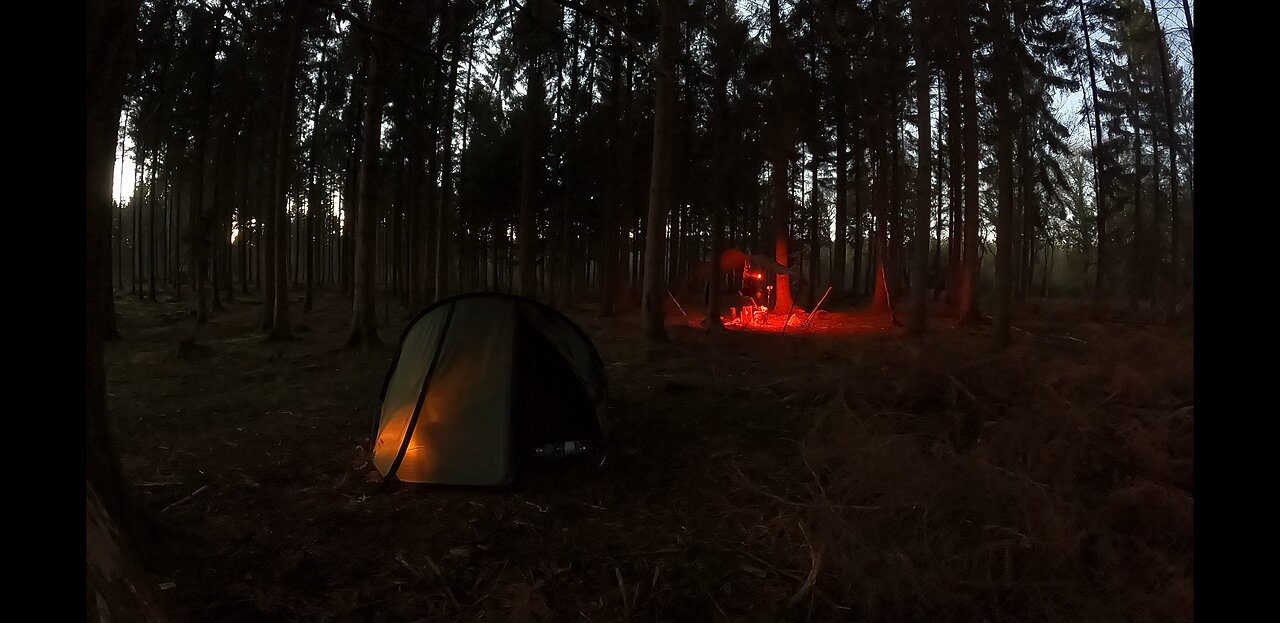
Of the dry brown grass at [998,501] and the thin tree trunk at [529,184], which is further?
the thin tree trunk at [529,184]

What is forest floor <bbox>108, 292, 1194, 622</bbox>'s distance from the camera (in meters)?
3.46

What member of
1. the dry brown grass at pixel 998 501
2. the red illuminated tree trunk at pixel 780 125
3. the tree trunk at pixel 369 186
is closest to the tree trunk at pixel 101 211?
the dry brown grass at pixel 998 501

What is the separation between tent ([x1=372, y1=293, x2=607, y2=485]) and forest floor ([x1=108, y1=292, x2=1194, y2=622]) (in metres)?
0.29

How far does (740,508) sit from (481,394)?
2.68 m

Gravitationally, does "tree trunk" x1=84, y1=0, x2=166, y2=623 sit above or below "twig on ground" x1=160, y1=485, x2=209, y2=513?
above

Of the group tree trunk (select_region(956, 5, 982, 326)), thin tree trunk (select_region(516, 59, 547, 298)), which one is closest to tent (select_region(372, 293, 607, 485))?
thin tree trunk (select_region(516, 59, 547, 298))

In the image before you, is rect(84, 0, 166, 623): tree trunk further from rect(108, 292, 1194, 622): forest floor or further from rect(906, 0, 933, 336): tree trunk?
rect(906, 0, 933, 336): tree trunk

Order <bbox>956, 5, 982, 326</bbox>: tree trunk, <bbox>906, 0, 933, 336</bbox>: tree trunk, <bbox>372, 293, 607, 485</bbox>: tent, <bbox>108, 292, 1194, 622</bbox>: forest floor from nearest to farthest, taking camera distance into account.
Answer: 1. <bbox>108, 292, 1194, 622</bbox>: forest floor
2. <bbox>372, 293, 607, 485</bbox>: tent
3. <bbox>906, 0, 933, 336</bbox>: tree trunk
4. <bbox>956, 5, 982, 326</bbox>: tree trunk

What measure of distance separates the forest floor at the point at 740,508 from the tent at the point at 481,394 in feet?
0.95

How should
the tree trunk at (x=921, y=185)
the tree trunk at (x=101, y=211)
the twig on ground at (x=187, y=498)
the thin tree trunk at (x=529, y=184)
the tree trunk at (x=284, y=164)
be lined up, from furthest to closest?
the thin tree trunk at (x=529, y=184)
the tree trunk at (x=284, y=164)
the tree trunk at (x=921, y=185)
the twig on ground at (x=187, y=498)
the tree trunk at (x=101, y=211)

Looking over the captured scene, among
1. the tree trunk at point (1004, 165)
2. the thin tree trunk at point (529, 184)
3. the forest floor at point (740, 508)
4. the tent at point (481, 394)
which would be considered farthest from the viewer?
the thin tree trunk at point (529, 184)

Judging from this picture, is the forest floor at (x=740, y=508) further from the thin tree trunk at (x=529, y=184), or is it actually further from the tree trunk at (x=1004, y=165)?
the thin tree trunk at (x=529, y=184)

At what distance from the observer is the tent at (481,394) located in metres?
5.41

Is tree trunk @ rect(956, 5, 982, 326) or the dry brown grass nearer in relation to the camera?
the dry brown grass
